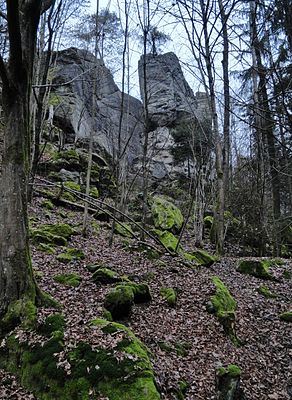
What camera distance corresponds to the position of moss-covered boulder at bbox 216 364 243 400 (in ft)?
13.8

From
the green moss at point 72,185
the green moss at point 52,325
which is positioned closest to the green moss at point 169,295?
the green moss at point 52,325

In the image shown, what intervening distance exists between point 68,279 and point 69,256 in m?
1.47

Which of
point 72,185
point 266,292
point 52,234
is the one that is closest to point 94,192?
point 72,185

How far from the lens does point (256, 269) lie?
929 cm

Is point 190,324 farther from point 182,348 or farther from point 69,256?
point 69,256

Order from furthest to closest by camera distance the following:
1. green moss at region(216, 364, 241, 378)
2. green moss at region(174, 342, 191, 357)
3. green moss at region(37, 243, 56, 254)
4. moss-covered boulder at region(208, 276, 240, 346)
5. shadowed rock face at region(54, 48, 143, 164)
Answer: shadowed rock face at region(54, 48, 143, 164) < green moss at region(37, 243, 56, 254) < moss-covered boulder at region(208, 276, 240, 346) < green moss at region(174, 342, 191, 357) < green moss at region(216, 364, 241, 378)

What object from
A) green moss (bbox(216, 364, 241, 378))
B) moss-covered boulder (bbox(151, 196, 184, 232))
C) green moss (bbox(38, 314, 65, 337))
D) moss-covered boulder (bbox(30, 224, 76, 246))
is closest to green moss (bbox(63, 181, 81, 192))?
moss-covered boulder (bbox(151, 196, 184, 232))

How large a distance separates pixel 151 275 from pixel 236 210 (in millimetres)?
8965

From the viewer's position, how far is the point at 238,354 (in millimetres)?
5348

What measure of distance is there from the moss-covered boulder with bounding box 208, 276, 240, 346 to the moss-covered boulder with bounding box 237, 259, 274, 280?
2.18m

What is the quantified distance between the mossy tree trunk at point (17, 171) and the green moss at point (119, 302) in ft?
4.25

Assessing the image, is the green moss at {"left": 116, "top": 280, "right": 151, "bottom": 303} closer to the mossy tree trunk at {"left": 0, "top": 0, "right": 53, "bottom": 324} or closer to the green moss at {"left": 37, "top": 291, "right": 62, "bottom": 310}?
the green moss at {"left": 37, "top": 291, "right": 62, "bottom": 310}

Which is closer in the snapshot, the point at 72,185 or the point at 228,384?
the point at 228,384

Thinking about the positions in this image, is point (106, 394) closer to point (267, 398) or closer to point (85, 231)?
point (267, 398)
